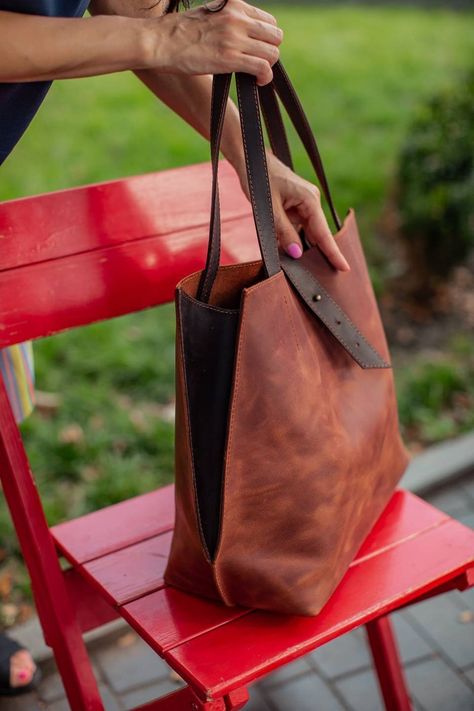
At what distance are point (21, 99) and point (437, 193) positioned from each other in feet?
9.91

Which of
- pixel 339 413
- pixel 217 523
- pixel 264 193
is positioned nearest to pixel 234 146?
pixel 264 193

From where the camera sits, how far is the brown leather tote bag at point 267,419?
64.9 inches

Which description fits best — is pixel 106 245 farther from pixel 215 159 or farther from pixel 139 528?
pixel 139 528

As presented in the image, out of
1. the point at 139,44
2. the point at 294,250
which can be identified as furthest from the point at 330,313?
the point at 139,44

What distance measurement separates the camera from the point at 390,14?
9258 mm

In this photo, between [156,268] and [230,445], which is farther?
[156,268]

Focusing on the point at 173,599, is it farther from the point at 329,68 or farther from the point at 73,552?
the point at 329,68

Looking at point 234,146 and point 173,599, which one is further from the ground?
point 234,146

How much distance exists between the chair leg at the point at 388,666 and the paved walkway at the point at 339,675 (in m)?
0.19

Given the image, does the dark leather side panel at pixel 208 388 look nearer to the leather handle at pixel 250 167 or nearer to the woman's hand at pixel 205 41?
the leather handle at pixel 250 167

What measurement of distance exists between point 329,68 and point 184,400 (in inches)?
243

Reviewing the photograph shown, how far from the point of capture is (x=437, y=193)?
14.7 feet

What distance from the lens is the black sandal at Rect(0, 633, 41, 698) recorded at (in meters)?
2.62

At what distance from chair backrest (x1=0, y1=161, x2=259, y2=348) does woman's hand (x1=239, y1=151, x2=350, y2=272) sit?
250mm
